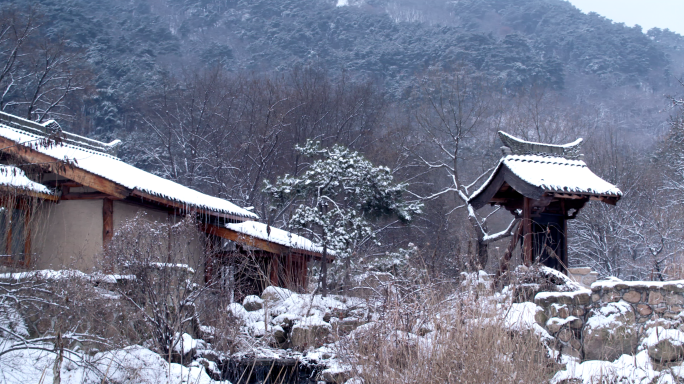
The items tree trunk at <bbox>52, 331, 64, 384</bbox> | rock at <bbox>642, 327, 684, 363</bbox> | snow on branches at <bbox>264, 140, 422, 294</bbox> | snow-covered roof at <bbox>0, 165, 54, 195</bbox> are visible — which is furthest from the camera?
snow on branches at <bbox>264, 140, 422, 294</bbox>

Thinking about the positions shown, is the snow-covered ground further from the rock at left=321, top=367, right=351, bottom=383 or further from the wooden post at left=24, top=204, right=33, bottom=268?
the wooden post at left=24, top=204, right=33, bottom=268

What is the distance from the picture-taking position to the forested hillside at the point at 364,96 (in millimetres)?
18344

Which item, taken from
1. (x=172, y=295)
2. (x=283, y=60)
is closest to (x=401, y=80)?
(x=283, y=60)

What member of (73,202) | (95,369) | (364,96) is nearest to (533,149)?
(95,369)

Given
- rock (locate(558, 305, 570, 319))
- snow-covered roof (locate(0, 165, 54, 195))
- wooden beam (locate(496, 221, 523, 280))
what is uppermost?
snow-covered roof (locate(0, 165, 54, 195))

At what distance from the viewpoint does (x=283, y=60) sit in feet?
114

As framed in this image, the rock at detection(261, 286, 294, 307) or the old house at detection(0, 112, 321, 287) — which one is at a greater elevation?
the old house at detection(0, 112, 321, 287)

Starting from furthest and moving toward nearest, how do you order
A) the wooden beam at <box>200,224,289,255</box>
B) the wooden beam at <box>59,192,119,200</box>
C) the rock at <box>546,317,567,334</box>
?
the wooden beam at <box>200,224,289,255</box> < the wooden beam at <box>59,192,119,200</box> < the rock at <box>546,317,567,334</box>

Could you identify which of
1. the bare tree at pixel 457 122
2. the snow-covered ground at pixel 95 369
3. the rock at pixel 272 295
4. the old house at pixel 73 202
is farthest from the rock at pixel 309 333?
the bare tree at pixel 457 122

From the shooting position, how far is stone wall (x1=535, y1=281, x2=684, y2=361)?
5613 millimetres

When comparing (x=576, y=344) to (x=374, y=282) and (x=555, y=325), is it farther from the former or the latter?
(x=374, y=282)

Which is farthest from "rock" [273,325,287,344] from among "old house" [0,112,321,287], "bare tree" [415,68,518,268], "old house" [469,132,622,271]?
"bare tree" [415,68,518,268]

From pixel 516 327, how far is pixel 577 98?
34294 millimetres

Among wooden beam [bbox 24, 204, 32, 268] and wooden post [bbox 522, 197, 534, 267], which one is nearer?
wooden beam [bbox 24, 204, 32, 268]
